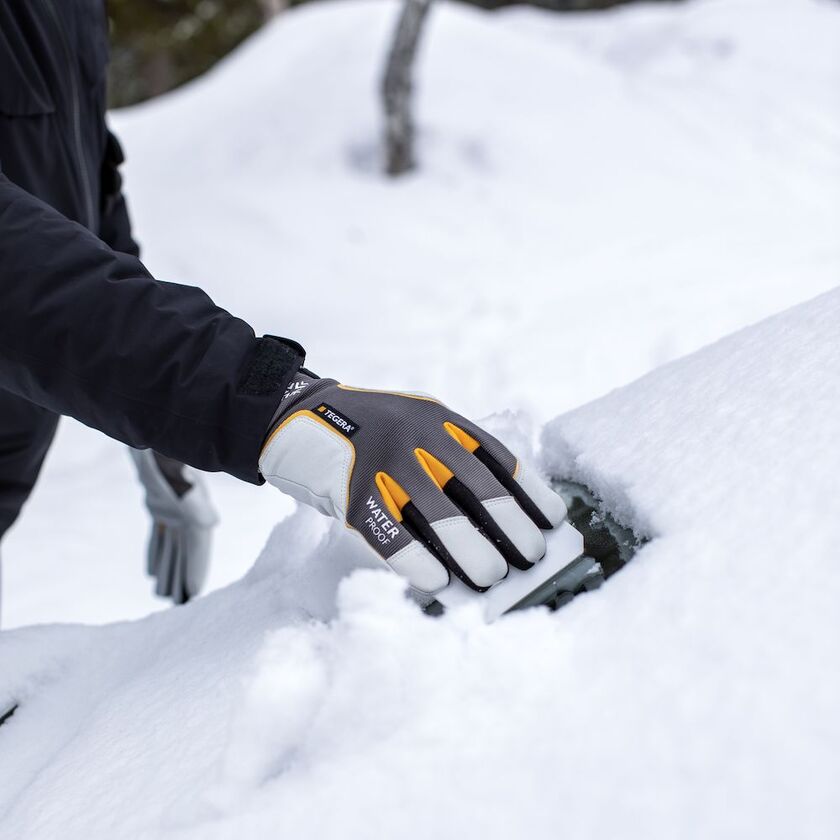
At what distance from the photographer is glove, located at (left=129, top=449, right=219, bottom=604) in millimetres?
1893

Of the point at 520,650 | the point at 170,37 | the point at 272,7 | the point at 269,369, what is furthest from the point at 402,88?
the point at 170,37

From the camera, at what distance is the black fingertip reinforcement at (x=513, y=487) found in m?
0.84

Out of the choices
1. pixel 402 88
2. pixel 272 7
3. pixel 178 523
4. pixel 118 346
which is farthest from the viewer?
pixel 272 7

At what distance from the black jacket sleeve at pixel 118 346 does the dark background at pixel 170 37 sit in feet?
27.6

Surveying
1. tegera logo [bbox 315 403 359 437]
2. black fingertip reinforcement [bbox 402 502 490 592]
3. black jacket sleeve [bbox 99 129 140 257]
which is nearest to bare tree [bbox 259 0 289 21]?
black jacket sleeve [bbox 99 129 140 257]

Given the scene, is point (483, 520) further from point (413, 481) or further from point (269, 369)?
point (269, 369)

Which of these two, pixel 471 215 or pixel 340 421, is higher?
pixel 340 421

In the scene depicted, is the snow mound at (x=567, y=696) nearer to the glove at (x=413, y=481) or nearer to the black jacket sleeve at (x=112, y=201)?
the glove at (x=413, y=481)

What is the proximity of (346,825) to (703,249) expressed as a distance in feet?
11.2

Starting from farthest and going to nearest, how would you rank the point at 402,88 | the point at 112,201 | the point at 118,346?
the point at 402,88, the point at 112,201, the point at 118,346

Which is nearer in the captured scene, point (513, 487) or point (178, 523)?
point (513, 487)

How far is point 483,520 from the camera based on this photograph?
31.9 inches

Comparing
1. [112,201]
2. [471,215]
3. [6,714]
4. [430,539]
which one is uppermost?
[430,539]

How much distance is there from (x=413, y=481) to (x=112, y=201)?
121 centimetres
